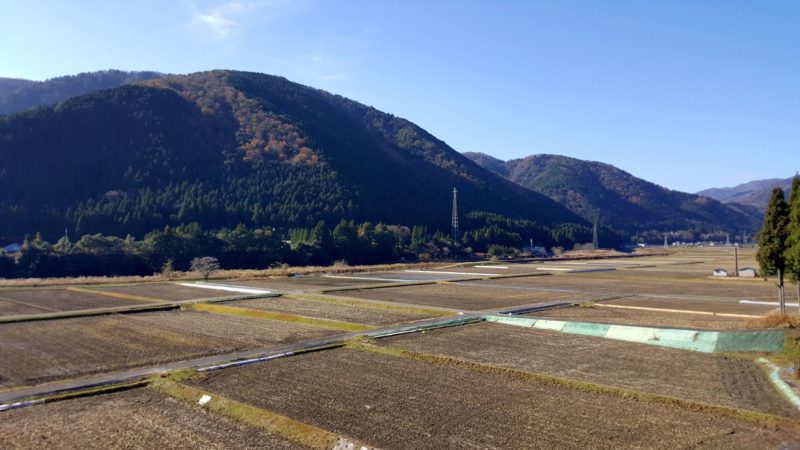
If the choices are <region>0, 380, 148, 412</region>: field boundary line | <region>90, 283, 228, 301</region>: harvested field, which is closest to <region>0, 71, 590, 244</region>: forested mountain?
<region>90, 283, 228, 301</region>: harvested field

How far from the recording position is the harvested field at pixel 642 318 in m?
29.3

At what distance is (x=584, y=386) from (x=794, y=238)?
18.6 meters

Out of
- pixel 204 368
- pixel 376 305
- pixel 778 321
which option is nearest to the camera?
pixel 204 368

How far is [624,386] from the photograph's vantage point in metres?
17.7

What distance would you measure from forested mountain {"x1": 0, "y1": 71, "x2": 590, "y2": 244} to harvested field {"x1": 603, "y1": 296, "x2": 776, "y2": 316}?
8993 cm

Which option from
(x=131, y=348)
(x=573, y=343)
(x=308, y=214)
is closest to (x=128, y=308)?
(x=131, y=348)

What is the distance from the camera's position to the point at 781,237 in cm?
3067

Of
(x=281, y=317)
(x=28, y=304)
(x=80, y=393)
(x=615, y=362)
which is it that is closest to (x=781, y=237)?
(x=615, y=362)

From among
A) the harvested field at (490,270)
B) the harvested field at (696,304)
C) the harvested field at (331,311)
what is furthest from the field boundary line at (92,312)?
the harvested field at (490,270)

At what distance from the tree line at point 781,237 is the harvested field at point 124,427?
28.1 meters

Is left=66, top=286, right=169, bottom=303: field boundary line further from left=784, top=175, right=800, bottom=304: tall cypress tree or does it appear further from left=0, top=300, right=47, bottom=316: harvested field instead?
left=784, top=175, right=800, bottom=304: tall cypress tree

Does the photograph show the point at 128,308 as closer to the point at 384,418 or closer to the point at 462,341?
the point at 462,341

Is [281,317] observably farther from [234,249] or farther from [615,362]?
[234,249]

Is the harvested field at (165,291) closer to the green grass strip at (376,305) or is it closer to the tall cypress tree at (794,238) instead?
the green grass strip at (376,305)
